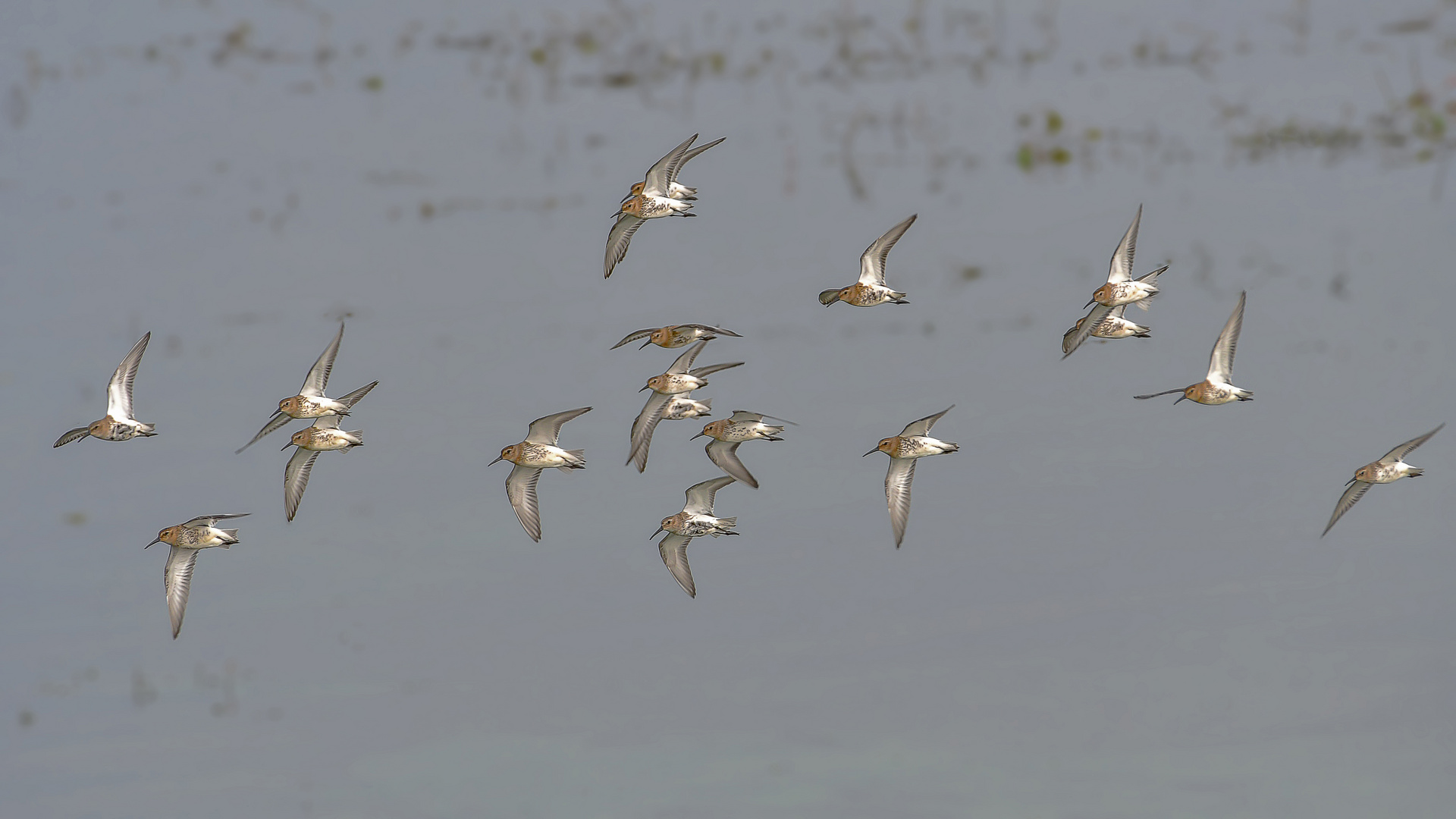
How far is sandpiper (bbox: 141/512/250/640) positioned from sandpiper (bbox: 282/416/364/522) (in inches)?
38.6

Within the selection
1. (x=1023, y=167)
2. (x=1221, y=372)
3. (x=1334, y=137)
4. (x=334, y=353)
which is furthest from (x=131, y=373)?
(x=1334, y=137)

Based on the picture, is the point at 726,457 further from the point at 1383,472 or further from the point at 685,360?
the point at 1383,472

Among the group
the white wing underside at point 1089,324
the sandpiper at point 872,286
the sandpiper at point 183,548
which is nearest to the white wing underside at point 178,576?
the sandpiper at point 183,548

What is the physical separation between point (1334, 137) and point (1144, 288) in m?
14.2

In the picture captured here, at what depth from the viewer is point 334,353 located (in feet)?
86.5

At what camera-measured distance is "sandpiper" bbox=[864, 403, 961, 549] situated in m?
26.7

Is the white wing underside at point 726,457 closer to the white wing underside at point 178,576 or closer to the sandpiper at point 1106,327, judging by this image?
the sandpiper at point 1106,327

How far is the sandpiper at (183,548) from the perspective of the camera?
27.0 meters

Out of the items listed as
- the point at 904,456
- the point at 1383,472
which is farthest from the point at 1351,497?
the point at 904,456

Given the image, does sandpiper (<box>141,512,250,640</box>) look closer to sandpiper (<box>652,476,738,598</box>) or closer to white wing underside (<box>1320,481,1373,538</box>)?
sandpiper (<box>652,476,738,598</box>)

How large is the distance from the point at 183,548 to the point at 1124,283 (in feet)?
39.0

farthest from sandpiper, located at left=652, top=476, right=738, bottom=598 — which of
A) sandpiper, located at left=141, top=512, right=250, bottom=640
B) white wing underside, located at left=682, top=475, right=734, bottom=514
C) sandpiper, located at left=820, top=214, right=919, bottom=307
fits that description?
sandpiper, located at left=141, top=512, right=250, bottom=640

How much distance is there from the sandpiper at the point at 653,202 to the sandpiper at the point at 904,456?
376 centimetres

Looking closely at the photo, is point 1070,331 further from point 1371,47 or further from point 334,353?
point 1371,47
